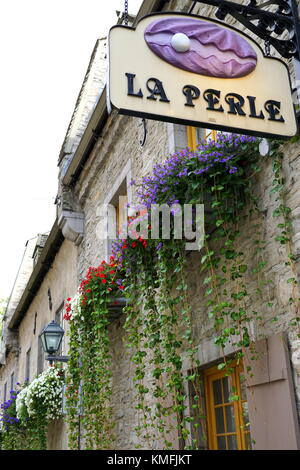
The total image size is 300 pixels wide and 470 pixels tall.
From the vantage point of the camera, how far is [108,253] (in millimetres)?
8062

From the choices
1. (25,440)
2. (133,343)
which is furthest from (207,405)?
(25,440)

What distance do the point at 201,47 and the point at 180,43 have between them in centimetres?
17

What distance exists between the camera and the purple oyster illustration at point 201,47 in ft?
12.2

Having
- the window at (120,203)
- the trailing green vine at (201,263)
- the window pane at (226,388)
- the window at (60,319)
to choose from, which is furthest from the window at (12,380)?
the window pane at (226,388)

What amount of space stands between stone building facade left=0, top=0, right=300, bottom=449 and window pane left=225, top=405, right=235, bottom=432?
419 millimetres

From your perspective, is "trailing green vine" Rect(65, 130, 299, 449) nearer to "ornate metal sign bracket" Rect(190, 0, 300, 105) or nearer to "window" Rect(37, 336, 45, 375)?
"ornate metal sign bracket" Rect(190, 0, 300, 105)

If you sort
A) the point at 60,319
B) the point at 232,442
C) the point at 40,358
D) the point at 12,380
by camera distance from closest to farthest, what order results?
the point at 232,442 → the point at 60,319 → the point at 40,358 → the point at 12,380

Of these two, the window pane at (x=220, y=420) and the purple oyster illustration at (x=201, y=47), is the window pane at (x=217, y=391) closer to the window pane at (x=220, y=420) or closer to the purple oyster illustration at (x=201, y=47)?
the window pane at (x=220, y=420)

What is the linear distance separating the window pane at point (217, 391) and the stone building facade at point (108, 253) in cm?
11

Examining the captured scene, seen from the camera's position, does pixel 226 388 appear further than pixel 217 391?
No

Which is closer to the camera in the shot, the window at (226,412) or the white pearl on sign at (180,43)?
the white pearl on sign at (180,43)

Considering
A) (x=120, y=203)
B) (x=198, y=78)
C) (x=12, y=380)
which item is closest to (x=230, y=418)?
(x=198, y=78)

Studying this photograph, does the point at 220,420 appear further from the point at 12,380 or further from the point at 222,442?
the point at 12,380

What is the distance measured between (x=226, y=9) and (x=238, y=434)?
3.30 meters
